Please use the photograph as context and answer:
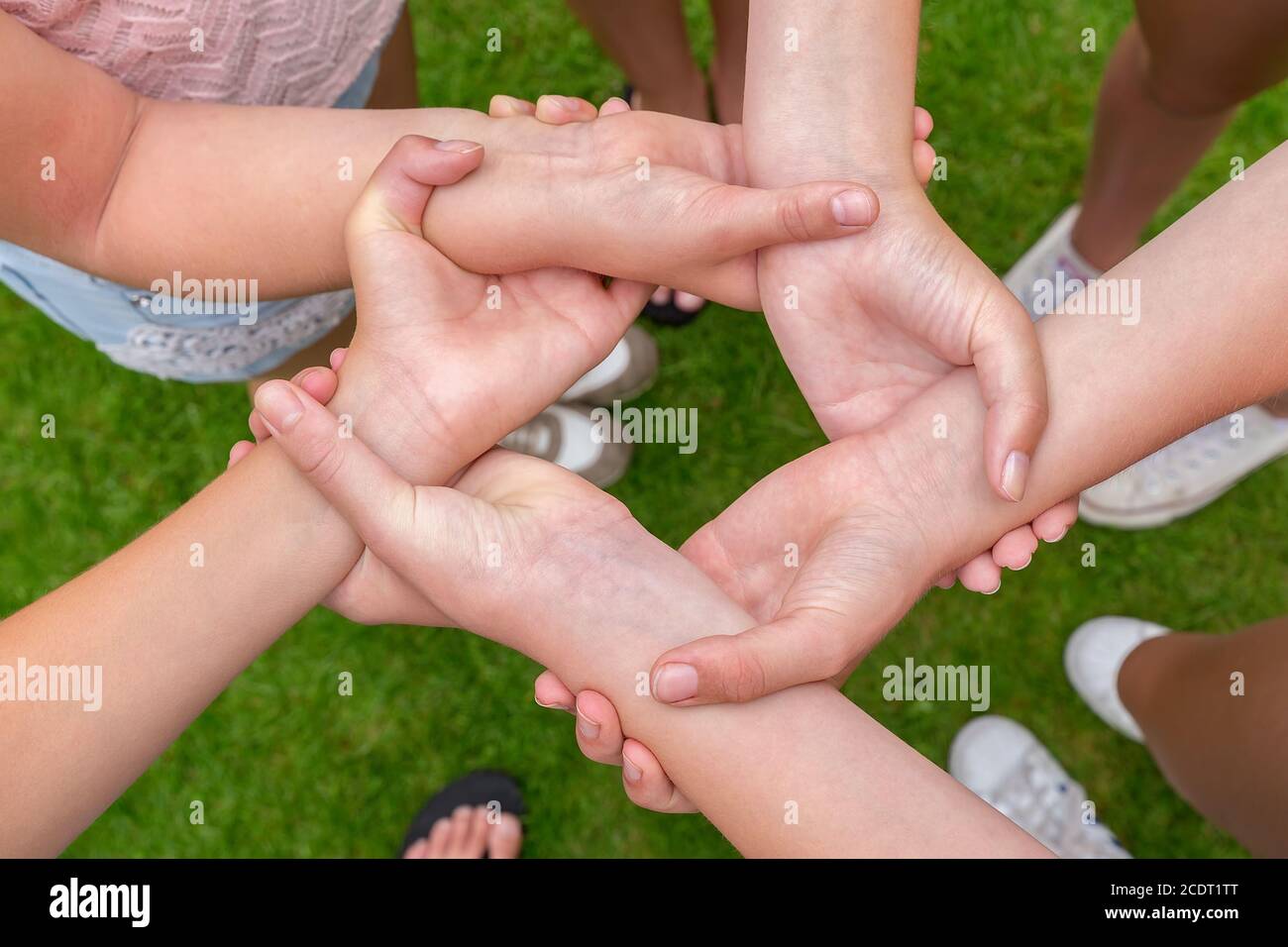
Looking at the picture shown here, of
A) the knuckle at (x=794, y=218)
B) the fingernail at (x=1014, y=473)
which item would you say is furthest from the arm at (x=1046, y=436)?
the knuckle at (x=794, y=218)

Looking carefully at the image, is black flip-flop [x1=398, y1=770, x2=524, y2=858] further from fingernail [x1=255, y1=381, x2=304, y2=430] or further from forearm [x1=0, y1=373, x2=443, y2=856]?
fingernail [x1=255, y1=381, x2=304, y2=430]

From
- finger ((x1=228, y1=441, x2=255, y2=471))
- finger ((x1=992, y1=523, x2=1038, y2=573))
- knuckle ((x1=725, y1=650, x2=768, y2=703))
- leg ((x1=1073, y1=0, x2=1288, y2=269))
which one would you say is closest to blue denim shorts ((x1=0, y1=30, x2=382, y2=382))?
finger ((x1=228, y1=441, x2=255, y2=471))

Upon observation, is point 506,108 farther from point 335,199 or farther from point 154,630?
point 154,630

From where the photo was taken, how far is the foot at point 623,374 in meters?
2.52

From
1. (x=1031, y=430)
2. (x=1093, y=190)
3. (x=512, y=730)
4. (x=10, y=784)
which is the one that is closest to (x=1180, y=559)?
(x=1093, y=190)

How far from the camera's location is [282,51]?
5.10 feet

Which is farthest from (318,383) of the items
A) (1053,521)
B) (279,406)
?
(1053,521)

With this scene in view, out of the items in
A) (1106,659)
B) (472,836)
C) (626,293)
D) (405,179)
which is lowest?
(472,836)

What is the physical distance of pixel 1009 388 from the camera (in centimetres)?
146

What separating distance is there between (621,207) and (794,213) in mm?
275

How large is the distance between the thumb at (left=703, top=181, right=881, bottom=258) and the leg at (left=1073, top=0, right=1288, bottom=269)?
2.36 ft

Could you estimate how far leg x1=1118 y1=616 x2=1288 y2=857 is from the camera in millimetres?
1674

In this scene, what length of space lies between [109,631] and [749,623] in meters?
0.96

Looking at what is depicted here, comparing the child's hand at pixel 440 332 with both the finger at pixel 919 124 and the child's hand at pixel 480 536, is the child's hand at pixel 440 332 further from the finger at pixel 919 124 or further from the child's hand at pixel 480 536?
the finger at pixel 919 124
